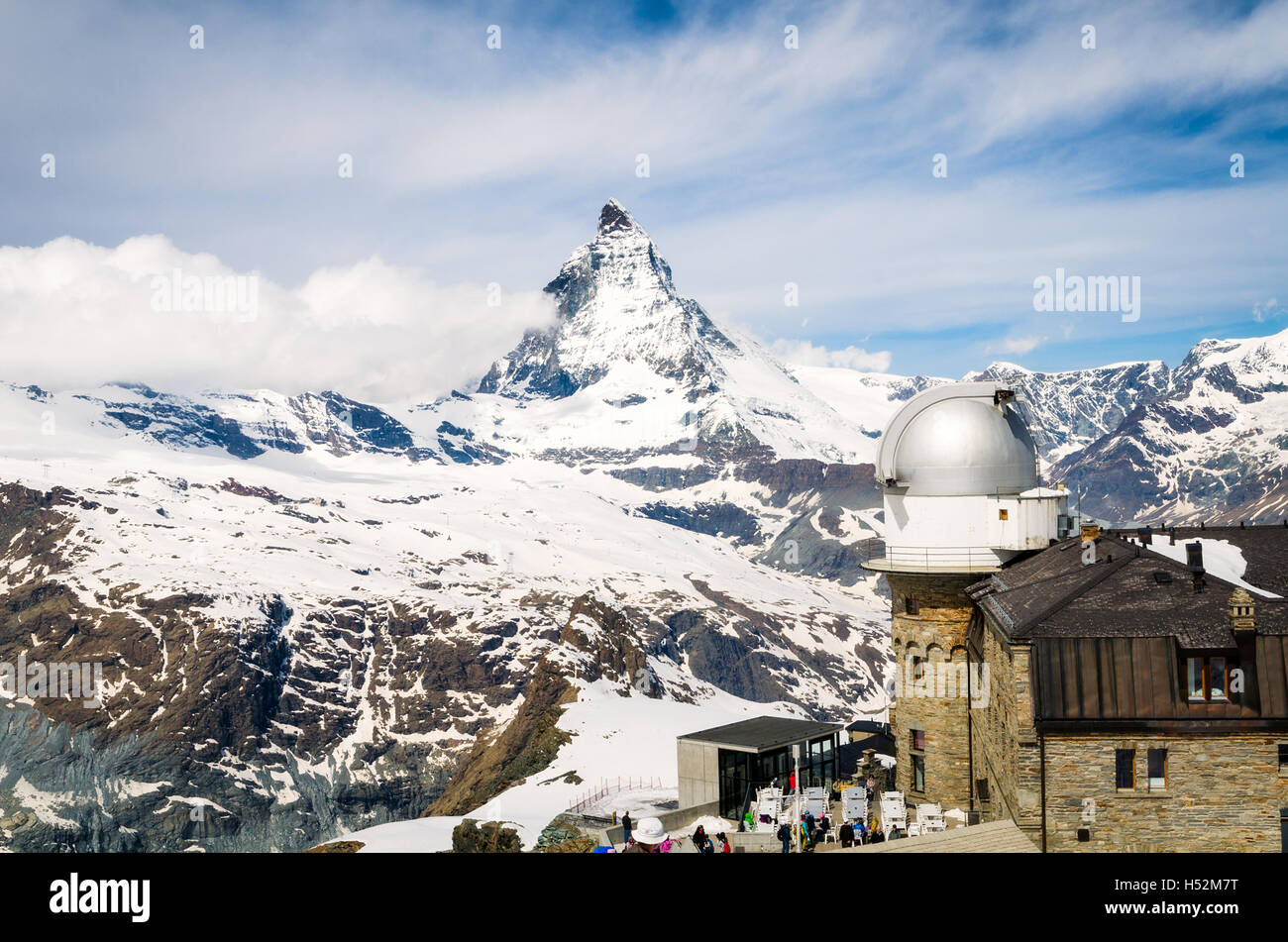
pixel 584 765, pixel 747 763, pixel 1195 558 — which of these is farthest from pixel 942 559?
pixel 584 765

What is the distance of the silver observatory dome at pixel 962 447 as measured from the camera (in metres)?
50.8

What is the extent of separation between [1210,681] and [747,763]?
26.9 meters

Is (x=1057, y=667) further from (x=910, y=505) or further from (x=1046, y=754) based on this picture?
(x=910, y=505)

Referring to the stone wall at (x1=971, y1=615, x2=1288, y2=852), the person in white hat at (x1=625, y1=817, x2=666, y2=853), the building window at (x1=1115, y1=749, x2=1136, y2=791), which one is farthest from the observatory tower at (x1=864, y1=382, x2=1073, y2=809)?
the person in white hat at (x1=625, y1=817, x2=666, y2=853)

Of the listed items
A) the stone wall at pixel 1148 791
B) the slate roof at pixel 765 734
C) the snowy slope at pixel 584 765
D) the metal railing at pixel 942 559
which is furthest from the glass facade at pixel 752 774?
the snowy slope at pixel 584 765

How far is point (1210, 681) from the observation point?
113 ft

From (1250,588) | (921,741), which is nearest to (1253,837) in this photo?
(1250,588)

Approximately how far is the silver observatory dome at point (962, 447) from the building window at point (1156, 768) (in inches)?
705

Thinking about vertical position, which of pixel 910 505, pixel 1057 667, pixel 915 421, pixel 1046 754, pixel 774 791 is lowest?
pixel 774 791

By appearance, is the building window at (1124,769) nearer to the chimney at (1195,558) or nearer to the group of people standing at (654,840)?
the chimney at (1195,558)

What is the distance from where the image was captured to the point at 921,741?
54.1 m
